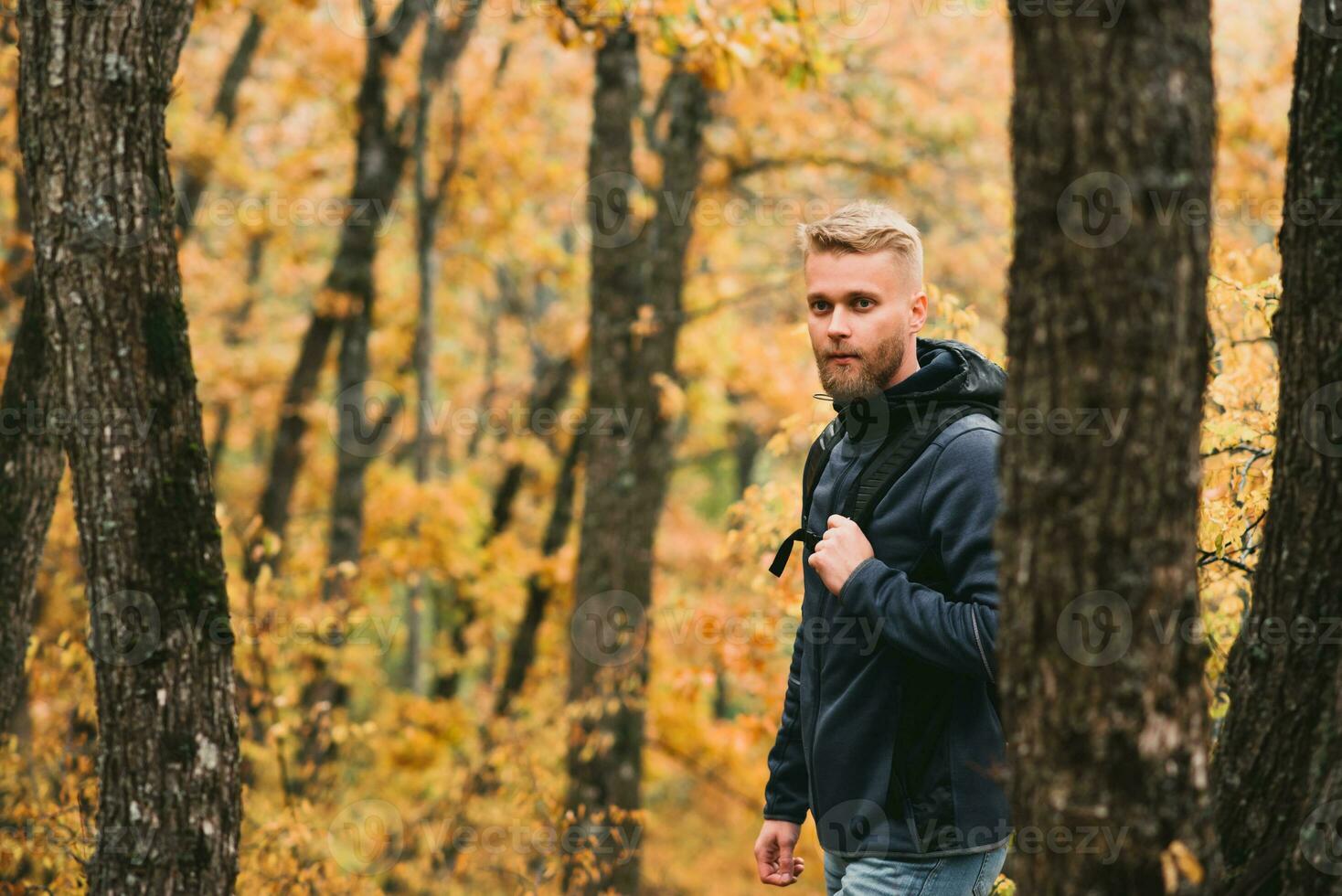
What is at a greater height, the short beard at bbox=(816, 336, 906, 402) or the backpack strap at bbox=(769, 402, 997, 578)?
the short beard at bbox=(816, 336, 906, 402)

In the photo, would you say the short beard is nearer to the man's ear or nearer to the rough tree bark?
the man's ear

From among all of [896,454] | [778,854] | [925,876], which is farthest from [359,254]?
[925,876]

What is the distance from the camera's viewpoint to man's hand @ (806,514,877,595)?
9.06 ft

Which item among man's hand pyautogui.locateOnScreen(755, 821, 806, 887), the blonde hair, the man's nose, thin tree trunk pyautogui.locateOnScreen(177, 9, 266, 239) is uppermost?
thin tree trunk pyautogui.locateOnScreen(177, 9, 266, 239)

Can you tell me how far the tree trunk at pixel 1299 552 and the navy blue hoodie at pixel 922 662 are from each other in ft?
1.74

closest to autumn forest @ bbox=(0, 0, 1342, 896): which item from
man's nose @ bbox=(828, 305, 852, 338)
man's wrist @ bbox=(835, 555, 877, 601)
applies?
man's wrist @ bbox=(835, 555, 877, 601)

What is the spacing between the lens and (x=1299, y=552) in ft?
8.37

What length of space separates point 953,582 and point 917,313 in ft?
2.68

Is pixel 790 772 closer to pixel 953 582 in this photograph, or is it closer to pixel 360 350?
pixel 953 582

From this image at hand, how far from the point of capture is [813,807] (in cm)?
296

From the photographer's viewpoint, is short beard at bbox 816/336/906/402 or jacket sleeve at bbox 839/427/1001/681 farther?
short beard at bbox 816/336/906/402

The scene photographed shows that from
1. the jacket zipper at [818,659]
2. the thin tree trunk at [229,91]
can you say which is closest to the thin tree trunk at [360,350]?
the thin tree trunk at [229,91]

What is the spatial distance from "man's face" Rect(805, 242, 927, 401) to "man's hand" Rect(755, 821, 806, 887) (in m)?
1.19

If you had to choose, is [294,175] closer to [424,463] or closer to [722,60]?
[424,463]
